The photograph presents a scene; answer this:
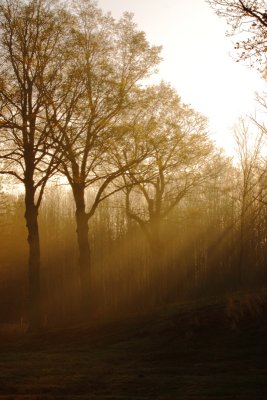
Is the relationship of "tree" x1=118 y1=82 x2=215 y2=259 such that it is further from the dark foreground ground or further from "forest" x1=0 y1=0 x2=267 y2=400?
the dark foreground ground

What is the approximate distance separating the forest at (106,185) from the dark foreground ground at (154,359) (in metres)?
5.67

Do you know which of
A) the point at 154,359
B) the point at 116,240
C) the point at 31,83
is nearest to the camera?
the point at 154,359

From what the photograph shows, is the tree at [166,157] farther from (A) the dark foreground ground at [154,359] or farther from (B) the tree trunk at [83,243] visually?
(A) the dark foreground ground at [154,359]

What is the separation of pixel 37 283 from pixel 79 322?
3.20m

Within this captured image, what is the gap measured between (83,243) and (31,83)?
818 cm

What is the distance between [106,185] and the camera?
92.2ft

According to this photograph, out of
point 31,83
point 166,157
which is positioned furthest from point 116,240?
point 31,83

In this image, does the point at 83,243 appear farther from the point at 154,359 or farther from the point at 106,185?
the point at 154,359

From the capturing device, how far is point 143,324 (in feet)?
76.3

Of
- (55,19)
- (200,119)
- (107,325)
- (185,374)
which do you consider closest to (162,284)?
(200,119)

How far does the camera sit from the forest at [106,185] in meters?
25.7

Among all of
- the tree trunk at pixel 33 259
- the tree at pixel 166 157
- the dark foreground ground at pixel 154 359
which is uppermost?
the tree at pixel 166 157

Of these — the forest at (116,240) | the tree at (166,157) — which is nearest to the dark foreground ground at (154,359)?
the forest at (116,240)

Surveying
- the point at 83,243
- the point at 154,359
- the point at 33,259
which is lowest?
the point at 154,359
